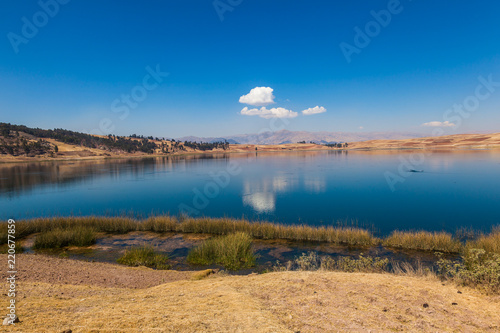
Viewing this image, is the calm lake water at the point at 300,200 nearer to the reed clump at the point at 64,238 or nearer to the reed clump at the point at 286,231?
the reed clump at the point at 286,231

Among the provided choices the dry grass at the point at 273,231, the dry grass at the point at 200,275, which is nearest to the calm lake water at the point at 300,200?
the dry grass at the point at 273,231

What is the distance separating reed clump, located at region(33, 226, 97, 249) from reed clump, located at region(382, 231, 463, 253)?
1907cm

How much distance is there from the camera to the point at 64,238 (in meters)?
15.5

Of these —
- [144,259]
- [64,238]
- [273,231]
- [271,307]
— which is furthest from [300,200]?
[271,307]

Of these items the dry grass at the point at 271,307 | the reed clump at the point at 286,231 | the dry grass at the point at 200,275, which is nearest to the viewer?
the dry grass at the point at 271,307

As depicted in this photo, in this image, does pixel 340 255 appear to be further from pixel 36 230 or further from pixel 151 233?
pixel 36 230

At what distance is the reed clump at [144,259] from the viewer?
40.4 feet

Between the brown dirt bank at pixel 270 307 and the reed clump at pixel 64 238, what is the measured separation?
8.41m

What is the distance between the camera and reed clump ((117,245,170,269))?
12.3 metres

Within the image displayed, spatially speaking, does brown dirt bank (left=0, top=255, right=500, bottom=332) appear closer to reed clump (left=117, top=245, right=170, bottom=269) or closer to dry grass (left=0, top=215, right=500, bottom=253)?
reed clump (left=117, top=245, right=170, bottom=269)

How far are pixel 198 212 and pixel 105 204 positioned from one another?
12.7 m

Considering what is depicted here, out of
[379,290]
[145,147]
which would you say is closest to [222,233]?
[379,290]

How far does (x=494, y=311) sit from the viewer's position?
219 inches

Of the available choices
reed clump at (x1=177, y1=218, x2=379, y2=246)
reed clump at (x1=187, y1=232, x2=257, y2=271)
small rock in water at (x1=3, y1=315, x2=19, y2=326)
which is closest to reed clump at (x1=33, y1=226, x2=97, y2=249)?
reed clump at (x1=177, y1=218, x2=379, y2=246)
